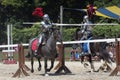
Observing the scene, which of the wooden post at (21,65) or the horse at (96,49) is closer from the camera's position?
the wooden post at (21,65)

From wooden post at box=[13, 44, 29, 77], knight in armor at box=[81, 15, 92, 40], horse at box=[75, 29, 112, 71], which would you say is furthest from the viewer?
knight in armor at box=[81, 15, 92, 40]

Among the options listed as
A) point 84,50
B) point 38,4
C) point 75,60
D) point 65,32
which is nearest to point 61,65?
point 84,50

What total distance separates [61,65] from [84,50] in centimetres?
119

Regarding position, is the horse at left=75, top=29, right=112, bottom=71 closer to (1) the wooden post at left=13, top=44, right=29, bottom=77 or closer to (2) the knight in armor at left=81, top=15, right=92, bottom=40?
(2) the knight in armor at left=81, top=15, right=92, bottom=40

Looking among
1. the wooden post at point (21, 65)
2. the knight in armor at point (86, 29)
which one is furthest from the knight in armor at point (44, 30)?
the knight in armor at point (86, 29)

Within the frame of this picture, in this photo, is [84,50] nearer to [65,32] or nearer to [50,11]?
[65,32]

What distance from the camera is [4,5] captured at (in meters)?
54.6

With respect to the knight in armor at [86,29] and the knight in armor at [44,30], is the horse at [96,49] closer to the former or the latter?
the knight in armor at [86,29]

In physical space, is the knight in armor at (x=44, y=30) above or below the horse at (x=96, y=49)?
above

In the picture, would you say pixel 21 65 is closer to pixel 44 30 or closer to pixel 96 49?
pixel 44 30

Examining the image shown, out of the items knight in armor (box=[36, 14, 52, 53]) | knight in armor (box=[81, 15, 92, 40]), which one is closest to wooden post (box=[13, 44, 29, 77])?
knight in armor (box=[36, 14, 52, 53])

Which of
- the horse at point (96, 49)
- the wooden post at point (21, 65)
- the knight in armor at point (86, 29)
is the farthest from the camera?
the knight in armor at point (86, 29)

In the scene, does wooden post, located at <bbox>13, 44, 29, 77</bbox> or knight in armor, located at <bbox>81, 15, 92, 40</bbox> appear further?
knight in armor, located at <bbox>81, 15, 92, 40</bbox>

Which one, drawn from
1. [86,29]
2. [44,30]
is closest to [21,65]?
[44,30]
